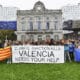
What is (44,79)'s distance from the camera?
11945 millimetres

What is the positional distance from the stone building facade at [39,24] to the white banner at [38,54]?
6523 cm

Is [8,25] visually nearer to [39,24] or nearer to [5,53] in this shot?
[5,53]

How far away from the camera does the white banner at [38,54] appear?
57.3 ft

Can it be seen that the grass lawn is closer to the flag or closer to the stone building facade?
the flag

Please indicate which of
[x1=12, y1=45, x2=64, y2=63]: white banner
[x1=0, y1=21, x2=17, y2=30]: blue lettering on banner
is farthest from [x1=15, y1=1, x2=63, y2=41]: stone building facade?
[x1=12, y1=45, x2=64, y2=63]: white banner

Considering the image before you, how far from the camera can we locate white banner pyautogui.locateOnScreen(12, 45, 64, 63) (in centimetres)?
1747

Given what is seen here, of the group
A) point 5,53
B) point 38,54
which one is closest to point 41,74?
point 38,54

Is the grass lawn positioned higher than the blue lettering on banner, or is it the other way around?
the blue lettering on banner

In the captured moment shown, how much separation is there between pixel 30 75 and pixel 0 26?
10821 mm

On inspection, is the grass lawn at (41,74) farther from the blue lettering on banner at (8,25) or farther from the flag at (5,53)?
the blue lettering on banner at (8,25)

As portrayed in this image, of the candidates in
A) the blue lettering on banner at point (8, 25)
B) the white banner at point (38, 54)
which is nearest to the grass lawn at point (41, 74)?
the white banner at point (38, 54)

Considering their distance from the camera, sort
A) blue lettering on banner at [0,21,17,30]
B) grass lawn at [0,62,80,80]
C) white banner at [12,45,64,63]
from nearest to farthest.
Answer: grass lawn at [0,62,80,80] < white banner at [12,45,64,63] < blue lettering on banner at [0,21,17,30]

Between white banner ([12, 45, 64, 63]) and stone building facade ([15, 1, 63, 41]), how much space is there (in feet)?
214

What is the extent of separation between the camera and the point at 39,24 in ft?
290
